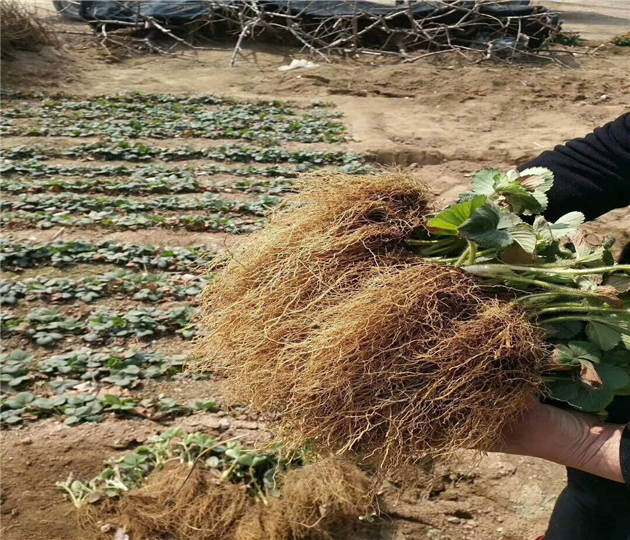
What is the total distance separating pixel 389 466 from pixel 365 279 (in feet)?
1.23

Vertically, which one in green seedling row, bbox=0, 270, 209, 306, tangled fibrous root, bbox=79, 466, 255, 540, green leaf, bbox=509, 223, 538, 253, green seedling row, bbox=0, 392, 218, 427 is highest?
green leaf, bbox=509, 223, 538, 253

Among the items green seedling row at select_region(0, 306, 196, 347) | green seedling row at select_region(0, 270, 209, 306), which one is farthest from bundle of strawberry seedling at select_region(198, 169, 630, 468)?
green seedling row at select_region(0, 270, 209, 306)

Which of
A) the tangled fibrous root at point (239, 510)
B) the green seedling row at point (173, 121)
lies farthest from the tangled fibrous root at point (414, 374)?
the green seedling row at point (173, 121)

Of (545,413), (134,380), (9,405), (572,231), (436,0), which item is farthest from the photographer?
(436,0)

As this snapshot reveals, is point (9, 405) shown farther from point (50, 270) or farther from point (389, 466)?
point (389, 466)


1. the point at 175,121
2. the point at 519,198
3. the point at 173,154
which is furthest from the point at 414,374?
the point at 175,121

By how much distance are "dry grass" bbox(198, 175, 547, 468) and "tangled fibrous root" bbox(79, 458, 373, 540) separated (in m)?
0.86

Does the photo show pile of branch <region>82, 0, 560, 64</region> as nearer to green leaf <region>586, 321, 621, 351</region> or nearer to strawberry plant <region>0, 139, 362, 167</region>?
strawberry plant <region>0, 139, 362, 167</region>

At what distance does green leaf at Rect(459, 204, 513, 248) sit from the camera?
1300 mm

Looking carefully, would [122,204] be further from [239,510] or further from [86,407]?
[239,510]

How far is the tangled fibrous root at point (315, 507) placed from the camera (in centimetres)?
212

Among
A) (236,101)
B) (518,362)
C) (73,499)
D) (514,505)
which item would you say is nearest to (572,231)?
(518,362)

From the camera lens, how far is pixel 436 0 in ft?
31.8

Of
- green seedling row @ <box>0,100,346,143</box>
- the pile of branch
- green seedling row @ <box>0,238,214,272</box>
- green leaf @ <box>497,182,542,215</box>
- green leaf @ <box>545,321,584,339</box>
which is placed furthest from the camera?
the pile of branch
